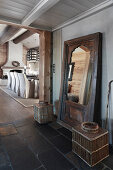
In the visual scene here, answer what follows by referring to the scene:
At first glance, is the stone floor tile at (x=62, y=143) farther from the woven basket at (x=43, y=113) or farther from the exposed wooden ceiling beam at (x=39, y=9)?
the exposed wooden ceiling beam at (x=39, y=9)

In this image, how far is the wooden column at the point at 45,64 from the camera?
137 inches

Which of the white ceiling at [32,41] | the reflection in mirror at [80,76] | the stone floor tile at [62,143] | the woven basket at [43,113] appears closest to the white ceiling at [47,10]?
the reflection in mirror at [80,76]

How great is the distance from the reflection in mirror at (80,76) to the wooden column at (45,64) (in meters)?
0.88

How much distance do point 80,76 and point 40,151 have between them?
1604 mm

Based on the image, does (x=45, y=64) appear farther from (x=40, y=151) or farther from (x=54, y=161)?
(x=54, y=161)

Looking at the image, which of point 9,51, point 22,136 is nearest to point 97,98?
point 22,136

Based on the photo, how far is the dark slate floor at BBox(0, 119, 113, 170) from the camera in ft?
5.50

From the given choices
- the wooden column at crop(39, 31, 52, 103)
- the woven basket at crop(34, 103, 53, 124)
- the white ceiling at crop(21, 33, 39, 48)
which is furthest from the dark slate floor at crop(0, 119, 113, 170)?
the white ceiling at crop(21, 33, 39, 48)

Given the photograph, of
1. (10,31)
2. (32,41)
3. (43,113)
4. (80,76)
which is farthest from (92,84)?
(32,41)

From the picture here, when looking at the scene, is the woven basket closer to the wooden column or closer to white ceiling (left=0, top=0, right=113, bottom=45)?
the wooden column

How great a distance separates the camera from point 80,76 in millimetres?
2668

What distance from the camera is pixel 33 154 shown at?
1.90m

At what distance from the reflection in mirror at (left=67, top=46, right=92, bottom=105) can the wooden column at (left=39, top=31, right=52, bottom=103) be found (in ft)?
2.88

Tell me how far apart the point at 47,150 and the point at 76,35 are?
2.38 meters
